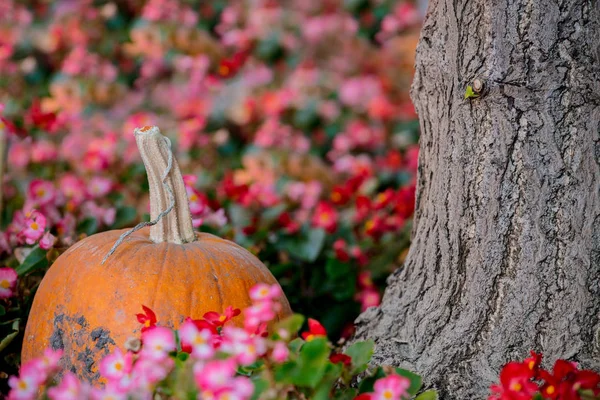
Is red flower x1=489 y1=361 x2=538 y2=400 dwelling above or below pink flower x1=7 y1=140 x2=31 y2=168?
below

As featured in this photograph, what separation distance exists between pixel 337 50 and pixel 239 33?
2.46ft

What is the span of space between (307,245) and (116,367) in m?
1.33

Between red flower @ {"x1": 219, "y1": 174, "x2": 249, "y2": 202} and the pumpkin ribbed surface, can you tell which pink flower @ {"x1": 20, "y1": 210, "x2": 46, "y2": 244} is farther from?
red flower @ {"x1": 219, "y1": 174, "x2": 249, "y2": 202}

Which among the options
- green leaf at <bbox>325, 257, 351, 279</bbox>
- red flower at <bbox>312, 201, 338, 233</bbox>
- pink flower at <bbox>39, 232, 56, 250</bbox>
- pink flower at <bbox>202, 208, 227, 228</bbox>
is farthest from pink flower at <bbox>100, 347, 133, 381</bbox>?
red flower at <bbox>312, 201, 338, 233</bbox>

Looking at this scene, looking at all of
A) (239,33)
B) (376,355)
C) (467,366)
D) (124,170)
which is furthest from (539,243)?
(239,33)

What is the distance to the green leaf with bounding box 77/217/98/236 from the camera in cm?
236

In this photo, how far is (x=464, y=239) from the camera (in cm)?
161

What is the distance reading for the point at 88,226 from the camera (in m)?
2.37

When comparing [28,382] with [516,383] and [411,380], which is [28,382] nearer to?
[411,380]

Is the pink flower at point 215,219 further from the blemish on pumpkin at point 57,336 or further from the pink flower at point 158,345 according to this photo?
the pink flower at point 158,345

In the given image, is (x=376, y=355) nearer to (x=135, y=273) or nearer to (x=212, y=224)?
(x=135, y=273)

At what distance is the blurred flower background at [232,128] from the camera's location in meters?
2.42

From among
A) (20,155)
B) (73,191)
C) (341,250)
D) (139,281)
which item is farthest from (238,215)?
(139,281)

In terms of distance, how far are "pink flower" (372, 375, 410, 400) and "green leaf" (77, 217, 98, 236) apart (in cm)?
151
